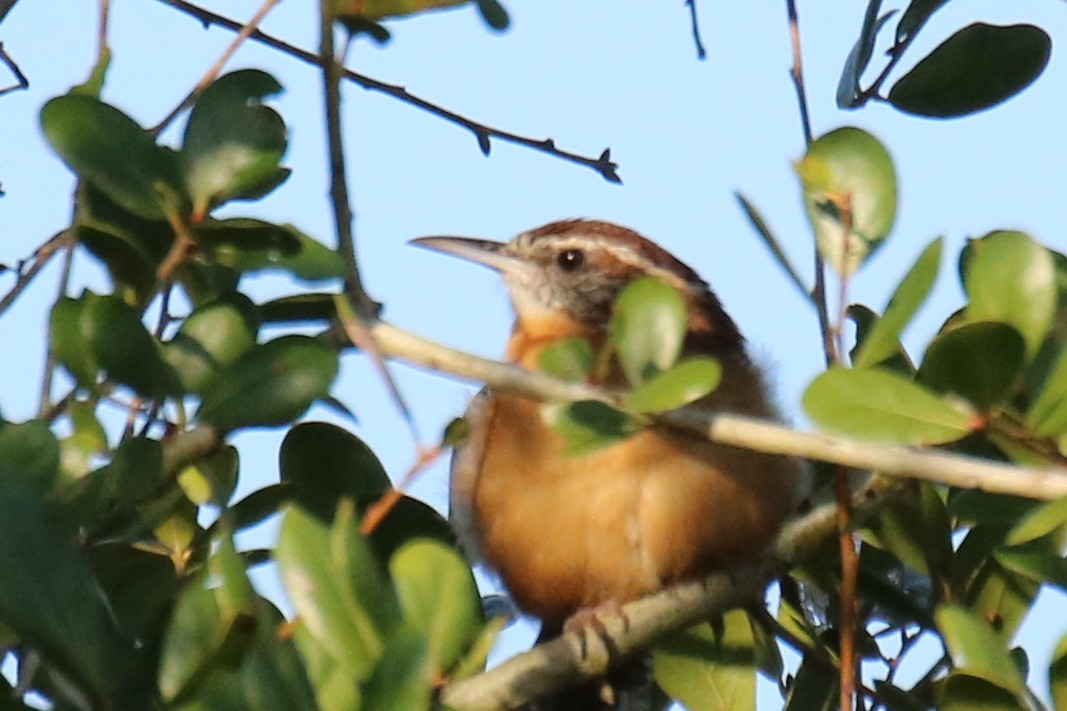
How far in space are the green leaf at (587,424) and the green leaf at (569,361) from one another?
15 cm

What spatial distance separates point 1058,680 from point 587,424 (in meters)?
0.53

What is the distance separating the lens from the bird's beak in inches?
161

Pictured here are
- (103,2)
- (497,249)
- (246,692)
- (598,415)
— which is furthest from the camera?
(497,249)

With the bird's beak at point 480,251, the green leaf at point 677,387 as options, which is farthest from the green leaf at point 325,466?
the bird's beak at point 480,251

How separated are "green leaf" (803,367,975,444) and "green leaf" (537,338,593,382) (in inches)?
12.1

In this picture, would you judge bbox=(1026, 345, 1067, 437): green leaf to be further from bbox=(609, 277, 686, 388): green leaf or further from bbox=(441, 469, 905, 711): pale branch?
bbox=(441, 469, 905, 711): pale branch

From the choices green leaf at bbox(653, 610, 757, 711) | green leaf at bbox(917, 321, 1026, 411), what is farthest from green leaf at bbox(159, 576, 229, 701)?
green leaf at bbox(653, 610, 757, 711)

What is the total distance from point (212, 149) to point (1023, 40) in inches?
44.9

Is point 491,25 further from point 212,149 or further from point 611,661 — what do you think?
point 611,661

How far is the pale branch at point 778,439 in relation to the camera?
5.28ft

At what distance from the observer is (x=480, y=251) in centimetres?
421

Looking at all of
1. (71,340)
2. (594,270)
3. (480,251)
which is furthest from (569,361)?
(480,251)

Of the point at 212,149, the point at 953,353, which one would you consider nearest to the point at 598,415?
the point at 953,353

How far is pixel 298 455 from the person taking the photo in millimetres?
2316
